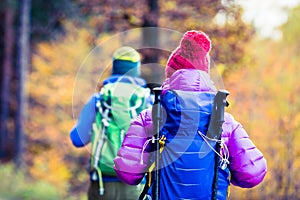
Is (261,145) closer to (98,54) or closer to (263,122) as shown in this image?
(263,122)

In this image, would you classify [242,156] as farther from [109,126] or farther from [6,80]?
[6,80]

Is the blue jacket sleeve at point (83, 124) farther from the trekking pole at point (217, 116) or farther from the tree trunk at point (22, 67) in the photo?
the tree trunk at point (22, 67)

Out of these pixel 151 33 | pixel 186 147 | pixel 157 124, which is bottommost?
pixel 186 147

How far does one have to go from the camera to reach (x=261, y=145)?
45.6 feet

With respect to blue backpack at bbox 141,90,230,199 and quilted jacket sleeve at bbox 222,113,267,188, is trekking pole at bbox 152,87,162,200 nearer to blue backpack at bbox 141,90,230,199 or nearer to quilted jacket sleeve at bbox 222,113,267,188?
blue backpack at bbox 141,90,230,199

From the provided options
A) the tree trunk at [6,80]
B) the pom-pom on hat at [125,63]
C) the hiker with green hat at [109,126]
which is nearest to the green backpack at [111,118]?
the hiker with green hat at [109,126]

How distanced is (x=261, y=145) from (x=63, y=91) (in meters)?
8.44

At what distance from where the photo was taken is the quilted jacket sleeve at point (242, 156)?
10.1ft

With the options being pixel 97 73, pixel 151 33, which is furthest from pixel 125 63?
pixel 97 73

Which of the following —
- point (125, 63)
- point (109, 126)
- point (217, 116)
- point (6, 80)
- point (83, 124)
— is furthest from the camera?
→ point (6, 80)

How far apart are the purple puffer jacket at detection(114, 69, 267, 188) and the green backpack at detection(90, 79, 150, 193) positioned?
5.02ft

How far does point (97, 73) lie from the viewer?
55.0 ft

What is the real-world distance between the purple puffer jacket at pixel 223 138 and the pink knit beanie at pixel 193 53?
86 mm

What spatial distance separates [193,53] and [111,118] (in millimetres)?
1744
